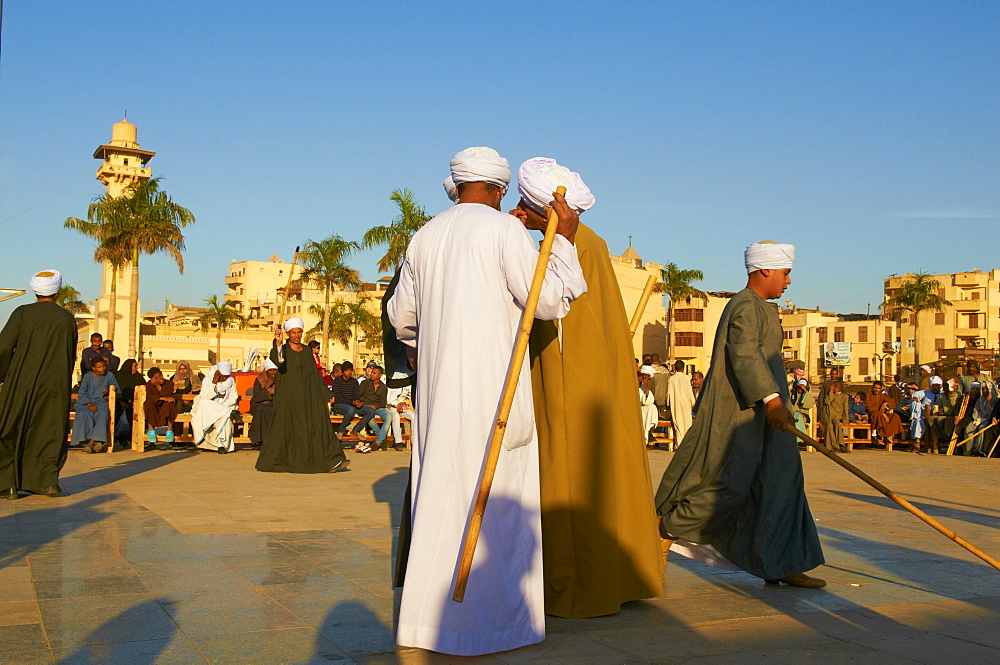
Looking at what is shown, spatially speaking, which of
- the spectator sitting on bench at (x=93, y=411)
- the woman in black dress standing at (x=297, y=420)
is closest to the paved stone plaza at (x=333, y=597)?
the woman in black dress standing at (x=297, y=420)

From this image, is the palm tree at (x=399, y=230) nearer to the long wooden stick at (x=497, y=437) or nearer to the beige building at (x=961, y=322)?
the long wooden stick at (x=497, y=437)

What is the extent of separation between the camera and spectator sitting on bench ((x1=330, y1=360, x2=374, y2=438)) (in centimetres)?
1552

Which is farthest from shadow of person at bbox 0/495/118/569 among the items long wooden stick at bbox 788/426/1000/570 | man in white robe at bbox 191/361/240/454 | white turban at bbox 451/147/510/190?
man in white robe at bbox 191/361/240/454

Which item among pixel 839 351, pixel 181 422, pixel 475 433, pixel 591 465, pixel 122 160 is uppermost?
pixel 122 160

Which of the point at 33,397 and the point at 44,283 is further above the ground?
the point at 44,283

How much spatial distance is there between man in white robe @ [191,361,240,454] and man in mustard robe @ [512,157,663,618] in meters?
10.8

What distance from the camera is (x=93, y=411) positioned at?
1353cm

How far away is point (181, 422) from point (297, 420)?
509cm

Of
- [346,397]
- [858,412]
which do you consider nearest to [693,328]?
[858,412]

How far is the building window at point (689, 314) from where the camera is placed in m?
84.5

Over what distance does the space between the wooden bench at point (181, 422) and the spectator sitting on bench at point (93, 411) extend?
0.38m

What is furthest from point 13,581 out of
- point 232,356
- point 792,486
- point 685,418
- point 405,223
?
point 232,356

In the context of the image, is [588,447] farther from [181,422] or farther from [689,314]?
[689,314]

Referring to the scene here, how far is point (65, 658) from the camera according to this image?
10.4 feet
